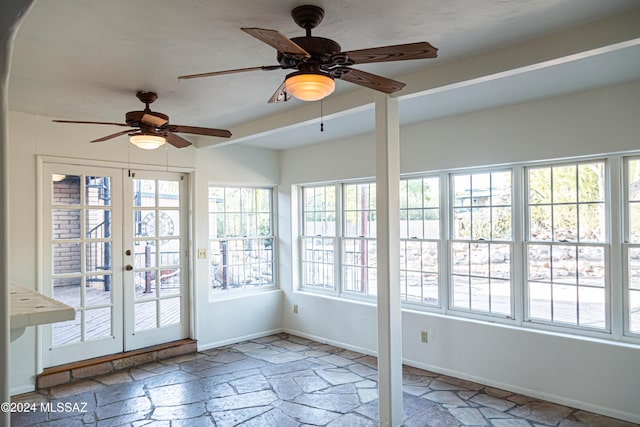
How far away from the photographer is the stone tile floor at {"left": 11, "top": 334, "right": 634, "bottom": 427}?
11.1 ft

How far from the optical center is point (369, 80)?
226cm

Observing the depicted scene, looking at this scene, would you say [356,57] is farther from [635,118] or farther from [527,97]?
[635,118]

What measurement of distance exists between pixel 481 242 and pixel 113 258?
13.3ft

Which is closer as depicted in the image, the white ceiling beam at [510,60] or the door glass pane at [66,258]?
the white ceiling beam at [510,60]

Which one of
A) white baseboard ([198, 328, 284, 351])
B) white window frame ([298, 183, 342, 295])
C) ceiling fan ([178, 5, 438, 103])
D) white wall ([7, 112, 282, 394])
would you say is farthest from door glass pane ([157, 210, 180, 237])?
ceiling fan ([178, 5, 438, 103])

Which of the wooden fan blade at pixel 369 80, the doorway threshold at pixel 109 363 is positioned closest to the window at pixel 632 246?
the wooden fan blade at pixel 369 80

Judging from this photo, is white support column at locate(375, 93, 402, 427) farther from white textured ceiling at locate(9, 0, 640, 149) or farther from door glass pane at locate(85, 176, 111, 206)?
door glass pane at locate(85, 176, 111, 206)

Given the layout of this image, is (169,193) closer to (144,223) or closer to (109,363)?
(144,223)

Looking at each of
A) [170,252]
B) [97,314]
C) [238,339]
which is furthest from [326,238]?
[97,314]

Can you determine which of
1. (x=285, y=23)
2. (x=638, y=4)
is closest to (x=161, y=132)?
(x=285, y=23)

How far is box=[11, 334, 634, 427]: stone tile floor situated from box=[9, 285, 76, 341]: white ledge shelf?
6.42 feet

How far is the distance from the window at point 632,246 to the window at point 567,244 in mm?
162

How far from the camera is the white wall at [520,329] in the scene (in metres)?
3.36

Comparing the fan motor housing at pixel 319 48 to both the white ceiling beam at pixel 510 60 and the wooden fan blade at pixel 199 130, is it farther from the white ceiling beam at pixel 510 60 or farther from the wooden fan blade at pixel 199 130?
the wooden fan blade at pixel 199 130
